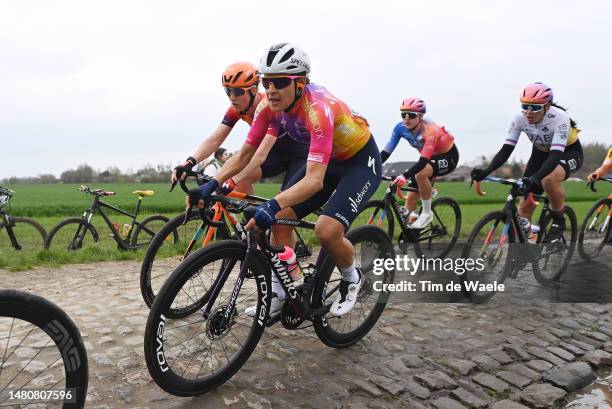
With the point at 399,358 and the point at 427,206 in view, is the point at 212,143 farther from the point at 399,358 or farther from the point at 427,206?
the point at 427,206

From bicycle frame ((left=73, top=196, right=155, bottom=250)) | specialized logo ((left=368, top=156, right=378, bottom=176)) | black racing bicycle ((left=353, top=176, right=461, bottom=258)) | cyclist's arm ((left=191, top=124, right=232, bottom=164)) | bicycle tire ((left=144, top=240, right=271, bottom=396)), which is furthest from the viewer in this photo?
bicycle frame ((left=73, top=196, right=155, bottom=250))

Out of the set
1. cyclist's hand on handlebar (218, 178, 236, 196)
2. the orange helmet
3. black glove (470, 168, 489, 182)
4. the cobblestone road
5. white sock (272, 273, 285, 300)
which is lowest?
the cobblestone road

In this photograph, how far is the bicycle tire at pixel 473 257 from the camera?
6.52m

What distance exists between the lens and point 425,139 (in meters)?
9.03

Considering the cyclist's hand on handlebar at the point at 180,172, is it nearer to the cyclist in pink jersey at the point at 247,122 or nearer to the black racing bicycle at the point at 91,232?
the cyclist in pink jersey at the point at 247,122

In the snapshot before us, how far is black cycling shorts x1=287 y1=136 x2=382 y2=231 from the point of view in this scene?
4309 mm

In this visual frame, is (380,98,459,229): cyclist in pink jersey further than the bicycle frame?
No

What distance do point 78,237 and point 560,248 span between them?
921 cm

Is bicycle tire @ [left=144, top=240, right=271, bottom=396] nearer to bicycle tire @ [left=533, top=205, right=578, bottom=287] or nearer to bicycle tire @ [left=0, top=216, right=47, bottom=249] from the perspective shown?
bicycle tire @ [left=533, top=205, right=578, bottom=287]

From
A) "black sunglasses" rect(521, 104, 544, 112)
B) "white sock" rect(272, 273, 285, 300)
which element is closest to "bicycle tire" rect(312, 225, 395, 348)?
"white sock" rect(272, 273, 285, 300)

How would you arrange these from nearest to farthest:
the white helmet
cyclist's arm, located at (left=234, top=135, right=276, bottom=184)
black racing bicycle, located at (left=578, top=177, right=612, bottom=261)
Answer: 1. the white helmet
2. cyclist's arm, located at (left=234, top=135, right=276, bottom=184)
3. black racing bicycle, located at (left=578, top=177, right=612, bottom=261)

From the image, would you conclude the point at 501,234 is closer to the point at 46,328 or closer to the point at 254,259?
the point at 254,259

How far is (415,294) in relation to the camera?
702cm

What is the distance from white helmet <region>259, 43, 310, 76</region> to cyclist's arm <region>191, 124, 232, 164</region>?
6.58 feet
